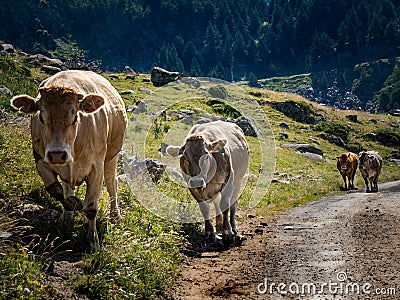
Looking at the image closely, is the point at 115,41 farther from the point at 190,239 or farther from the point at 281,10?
the point at 190,239

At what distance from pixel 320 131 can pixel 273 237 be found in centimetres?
3599

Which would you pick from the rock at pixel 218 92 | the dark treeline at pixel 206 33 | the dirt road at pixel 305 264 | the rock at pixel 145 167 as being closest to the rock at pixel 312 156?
the rock at pixel 218 92

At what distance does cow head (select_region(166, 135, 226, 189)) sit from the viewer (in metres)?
9.55

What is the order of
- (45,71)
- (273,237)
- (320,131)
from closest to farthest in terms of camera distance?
(273,237) < (45,71) < (320,131)

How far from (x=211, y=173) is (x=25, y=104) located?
4.61 metres

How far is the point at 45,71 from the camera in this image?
38500 millimetres

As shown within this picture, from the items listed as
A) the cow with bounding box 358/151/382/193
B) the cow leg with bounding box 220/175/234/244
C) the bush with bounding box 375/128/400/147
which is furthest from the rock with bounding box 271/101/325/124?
the cow leg with bounding box 220/175/234/244

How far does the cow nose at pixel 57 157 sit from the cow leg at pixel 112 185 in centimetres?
308

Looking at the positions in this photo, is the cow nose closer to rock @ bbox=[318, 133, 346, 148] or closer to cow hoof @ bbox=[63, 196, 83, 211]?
cow hoof @ bbox=[63, 196, 83, 211]

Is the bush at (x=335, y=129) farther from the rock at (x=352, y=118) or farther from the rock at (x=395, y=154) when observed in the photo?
the rock at (x=352, y=118)

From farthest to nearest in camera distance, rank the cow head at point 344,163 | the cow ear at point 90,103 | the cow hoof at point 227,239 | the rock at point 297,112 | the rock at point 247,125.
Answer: the rock at point 297,112, the rock at point 247,125, the cow head at point 344,163, the cow hoof at point 227,239, the cow ear at point 90,103

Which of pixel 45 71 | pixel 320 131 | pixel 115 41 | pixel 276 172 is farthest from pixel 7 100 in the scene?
pixel 115 41

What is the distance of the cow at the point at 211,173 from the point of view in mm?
9648

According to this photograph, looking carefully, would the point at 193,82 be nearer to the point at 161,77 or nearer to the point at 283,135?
the point at 161,77
